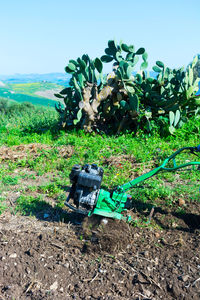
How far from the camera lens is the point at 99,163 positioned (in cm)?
501

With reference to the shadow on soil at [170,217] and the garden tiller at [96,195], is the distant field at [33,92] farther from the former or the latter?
the garden tiller at [96,195]

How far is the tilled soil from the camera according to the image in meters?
2.45

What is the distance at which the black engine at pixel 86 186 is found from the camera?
305 centimetres

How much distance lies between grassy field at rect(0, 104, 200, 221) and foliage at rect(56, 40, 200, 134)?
364 millimetres

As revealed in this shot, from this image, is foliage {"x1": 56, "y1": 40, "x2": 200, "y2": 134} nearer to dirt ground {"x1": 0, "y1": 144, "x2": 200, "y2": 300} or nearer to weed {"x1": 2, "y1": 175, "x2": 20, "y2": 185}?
weed {"x1": 2, "y1": 175, "x2": 20, "y2": 185}

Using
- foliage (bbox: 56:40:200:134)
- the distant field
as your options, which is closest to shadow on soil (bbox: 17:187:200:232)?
foliage (bbox: 56:40:200:134)

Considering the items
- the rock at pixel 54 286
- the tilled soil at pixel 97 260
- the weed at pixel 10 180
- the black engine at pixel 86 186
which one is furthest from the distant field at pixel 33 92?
the rock at pixel 54 286

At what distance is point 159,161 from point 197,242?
2.15 metres

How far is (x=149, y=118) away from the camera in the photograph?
648cm

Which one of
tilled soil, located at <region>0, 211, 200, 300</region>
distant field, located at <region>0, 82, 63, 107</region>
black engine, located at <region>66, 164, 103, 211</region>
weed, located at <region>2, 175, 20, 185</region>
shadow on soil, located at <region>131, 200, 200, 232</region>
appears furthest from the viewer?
distant field, located at <region>0, 82, 63, 107</region>

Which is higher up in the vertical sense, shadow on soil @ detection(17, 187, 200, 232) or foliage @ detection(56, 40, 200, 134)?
foliage @ detection(56, 40, 200, 134)

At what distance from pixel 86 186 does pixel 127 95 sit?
3659 mm

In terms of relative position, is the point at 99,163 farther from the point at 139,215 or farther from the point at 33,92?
the point at 33,92

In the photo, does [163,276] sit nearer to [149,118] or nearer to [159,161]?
[159,161]
